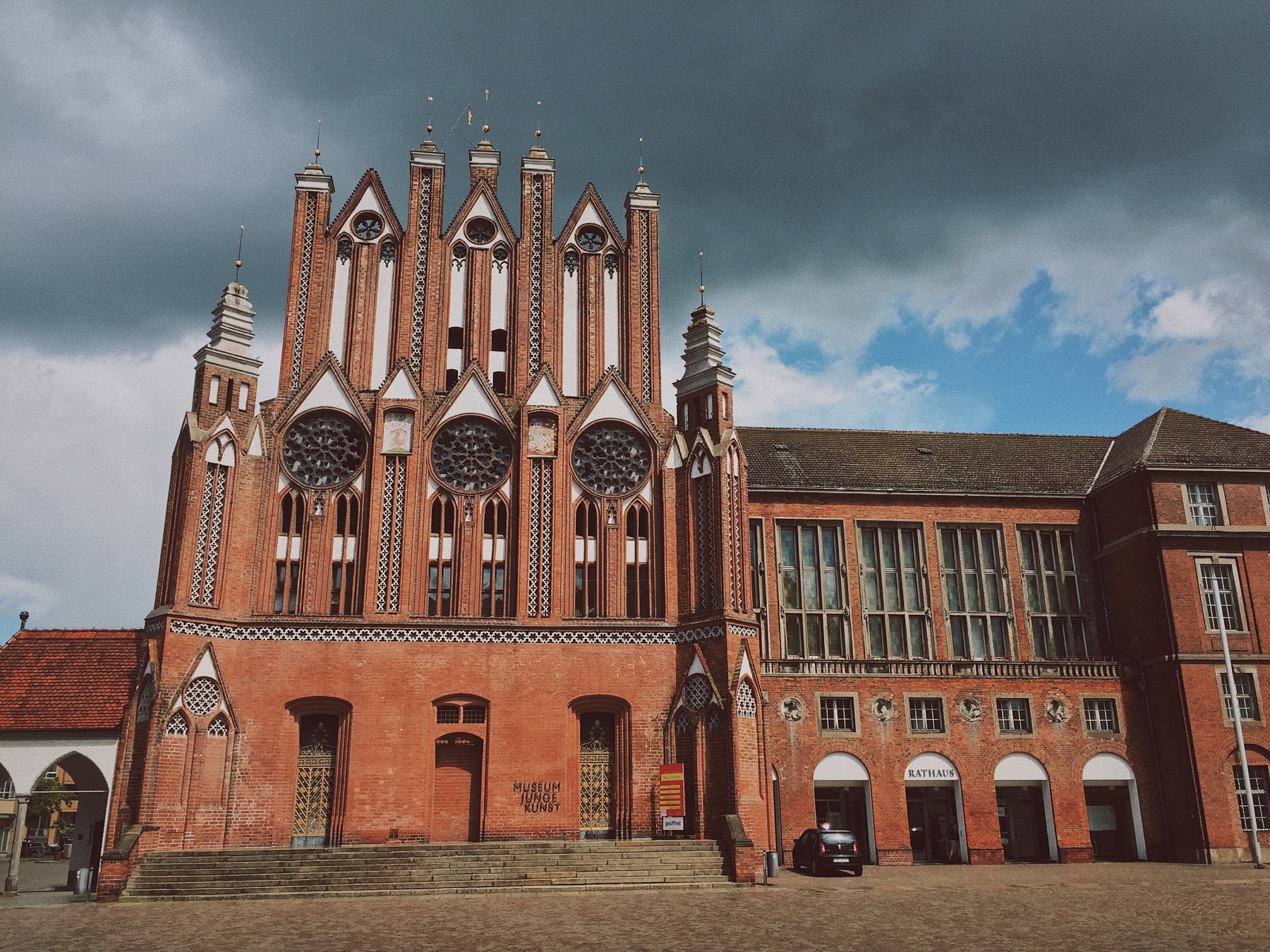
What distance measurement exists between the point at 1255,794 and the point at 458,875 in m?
26.5

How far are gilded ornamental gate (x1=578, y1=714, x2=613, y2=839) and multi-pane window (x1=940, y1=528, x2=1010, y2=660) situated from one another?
14.6 meters

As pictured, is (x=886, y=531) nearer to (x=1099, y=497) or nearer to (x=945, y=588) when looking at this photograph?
(x=945, y=588)

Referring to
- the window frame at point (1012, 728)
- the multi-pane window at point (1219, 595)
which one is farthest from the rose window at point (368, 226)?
the multi-pane window at point (1219, 595)

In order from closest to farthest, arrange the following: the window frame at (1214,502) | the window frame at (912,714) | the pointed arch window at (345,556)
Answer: the pointed arch window at (345,556)
the window frame at (912,714)
the window frame at (1214,502)

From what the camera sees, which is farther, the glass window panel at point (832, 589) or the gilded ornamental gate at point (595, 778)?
the glass window panel at point (832, 589)

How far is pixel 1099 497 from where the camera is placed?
133 ft

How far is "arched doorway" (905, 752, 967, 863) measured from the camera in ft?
117

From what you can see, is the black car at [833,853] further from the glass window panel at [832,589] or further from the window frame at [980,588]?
the window frame at [980,588]

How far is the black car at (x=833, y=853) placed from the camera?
29.6 m

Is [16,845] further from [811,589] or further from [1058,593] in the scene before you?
[1058,593]

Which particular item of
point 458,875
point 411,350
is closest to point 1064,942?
point 458,875

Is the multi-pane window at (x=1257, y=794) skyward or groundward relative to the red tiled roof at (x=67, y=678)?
groundward

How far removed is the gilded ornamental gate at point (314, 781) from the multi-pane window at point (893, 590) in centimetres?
1928

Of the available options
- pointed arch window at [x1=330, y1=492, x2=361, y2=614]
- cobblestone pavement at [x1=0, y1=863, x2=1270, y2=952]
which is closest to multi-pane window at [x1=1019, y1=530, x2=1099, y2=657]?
cobblestone pavement at [x1=0, y1=863, x2=1270, y2=952]
